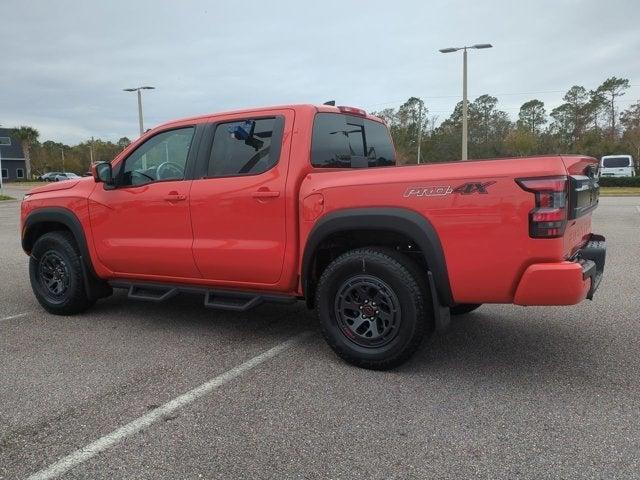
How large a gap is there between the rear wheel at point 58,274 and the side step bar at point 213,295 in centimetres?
39

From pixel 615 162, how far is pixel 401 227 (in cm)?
3950

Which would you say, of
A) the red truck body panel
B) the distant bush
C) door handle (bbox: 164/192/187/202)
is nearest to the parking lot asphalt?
the red truck body panel

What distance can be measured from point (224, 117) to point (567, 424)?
133 inches

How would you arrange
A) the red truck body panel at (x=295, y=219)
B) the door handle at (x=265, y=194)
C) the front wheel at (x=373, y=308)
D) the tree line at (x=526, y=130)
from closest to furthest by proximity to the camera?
the red truck body panel at (x=295, y=219) → the front wheel at (x=373, y=308) → the door handle at (x=265, y=194) → the tree line at (x=526, y=130)

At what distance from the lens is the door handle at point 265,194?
4.04 m

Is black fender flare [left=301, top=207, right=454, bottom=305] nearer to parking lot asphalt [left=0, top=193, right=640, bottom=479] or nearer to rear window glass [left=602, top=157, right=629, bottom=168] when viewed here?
parking lot asphalt [left=0, top=193, right=640, bottom=479]

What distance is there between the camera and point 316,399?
3369mm

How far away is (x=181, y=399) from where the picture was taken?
11.1 ft

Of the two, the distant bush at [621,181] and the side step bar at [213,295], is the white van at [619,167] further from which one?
the side step bar at [213,295]

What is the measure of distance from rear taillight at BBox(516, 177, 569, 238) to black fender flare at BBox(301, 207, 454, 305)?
23.8 inches

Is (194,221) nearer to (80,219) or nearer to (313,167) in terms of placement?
(313,167)

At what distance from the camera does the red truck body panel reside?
3230 millimetres

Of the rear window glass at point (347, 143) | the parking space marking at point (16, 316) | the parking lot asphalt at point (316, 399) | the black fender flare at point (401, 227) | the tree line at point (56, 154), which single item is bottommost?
the parking lot asphalt at point (316, 399)

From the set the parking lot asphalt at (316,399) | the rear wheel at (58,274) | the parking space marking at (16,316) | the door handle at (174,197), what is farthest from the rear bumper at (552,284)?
the parking space marking at (16,316)
